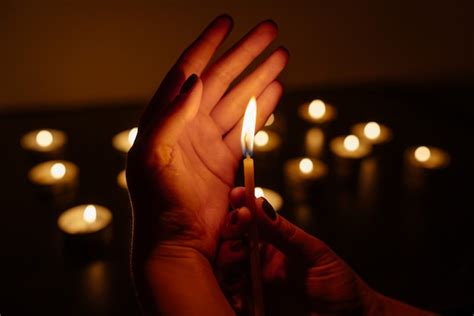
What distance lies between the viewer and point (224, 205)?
3.14 ft

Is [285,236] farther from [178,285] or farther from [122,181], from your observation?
[122,181]

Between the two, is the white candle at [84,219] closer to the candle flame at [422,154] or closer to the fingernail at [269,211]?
the fingernail at [269,211]

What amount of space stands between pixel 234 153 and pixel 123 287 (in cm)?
34

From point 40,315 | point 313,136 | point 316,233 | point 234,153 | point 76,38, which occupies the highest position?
point 76,38

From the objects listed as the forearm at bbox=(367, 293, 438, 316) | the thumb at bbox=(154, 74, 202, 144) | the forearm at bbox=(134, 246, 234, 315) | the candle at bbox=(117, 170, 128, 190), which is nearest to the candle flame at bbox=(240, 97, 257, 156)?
the thumb at bbox=(154, 74, 202, 144)

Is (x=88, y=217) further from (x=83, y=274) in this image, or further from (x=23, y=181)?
(x=23, y=181)

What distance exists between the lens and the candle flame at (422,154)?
126 cm

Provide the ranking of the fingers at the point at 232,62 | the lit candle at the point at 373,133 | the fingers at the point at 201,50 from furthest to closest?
the lit candle at the point at 373,133 < the fingers at the point at 232,62 < the fingers at the point at 201,50

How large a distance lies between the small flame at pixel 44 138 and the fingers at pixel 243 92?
497 mm

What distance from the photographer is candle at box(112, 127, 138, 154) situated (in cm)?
132

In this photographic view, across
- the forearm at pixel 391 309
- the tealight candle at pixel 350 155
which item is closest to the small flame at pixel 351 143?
the tealight candle at pixel 350 155

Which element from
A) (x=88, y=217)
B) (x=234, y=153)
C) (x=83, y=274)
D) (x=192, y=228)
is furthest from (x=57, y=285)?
(x=234, y=153)

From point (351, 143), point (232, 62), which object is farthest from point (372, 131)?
point (232, 62)

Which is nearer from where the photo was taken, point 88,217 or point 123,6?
point 88,217
